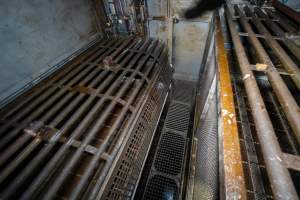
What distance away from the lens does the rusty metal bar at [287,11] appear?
1669 millimetres

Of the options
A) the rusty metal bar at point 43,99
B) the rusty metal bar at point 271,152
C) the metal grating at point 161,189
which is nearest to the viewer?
the rusty metal bar at point 271,152

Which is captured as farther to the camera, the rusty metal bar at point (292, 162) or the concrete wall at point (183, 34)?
the concrete wall at point (183, 34)

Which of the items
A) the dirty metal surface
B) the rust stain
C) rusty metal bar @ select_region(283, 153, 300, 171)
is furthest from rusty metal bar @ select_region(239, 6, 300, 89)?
the dirty metal surface

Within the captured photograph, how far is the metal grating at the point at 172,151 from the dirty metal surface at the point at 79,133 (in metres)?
0.58

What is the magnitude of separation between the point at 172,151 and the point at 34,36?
236cm

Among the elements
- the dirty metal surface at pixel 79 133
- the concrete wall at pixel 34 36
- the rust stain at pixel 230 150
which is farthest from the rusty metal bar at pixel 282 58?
the concrete wall at pixel 34 36

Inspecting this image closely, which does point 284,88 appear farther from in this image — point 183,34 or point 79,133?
point 183,34

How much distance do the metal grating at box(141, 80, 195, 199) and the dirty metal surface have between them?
58 cm

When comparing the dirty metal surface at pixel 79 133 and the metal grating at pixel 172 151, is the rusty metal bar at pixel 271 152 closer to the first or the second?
the dirty metal surface at pixel 79 133

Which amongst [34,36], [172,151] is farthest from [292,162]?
[34,36]

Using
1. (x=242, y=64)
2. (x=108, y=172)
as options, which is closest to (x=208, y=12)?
(x=242, y=64)

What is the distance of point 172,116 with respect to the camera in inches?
106

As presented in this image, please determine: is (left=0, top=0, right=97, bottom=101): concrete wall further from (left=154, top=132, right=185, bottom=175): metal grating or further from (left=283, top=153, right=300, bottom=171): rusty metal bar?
(left=283, top=153, right=300, bottom=171): rusty metal bar

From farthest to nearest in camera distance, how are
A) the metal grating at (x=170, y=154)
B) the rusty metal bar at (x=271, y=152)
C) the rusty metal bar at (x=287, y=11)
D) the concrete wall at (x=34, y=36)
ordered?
1. the metal grating at (x=170, y=154)
2. the rusty metal bar at (x=287, y=11)
3. the concrete wall at (x=34, y=36)
4. the rusty metal bar at (x=271, y=152)
